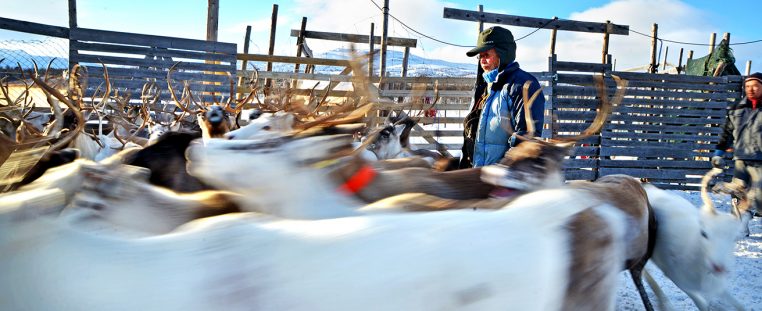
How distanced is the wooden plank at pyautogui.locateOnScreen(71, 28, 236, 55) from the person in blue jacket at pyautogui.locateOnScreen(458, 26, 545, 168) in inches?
315

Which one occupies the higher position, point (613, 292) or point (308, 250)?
point (308, 250)

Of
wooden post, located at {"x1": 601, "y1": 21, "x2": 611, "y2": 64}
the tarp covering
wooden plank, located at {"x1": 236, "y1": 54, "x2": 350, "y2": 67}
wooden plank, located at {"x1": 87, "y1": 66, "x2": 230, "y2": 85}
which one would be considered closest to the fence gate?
wooden post, located at {"x1": 601, "y1": 21, "x2": 611, "y2": 64}

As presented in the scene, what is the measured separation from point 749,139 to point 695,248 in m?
3.03

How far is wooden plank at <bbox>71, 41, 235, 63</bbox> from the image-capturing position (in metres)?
9.79

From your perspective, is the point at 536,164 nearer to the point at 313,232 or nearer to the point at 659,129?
the point at 313,232

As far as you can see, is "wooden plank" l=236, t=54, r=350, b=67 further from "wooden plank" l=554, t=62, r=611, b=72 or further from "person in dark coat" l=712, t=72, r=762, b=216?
"person in dark coat" l=712, t=72, r=762, b=216

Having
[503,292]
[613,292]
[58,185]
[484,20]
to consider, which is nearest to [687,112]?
[484,20]

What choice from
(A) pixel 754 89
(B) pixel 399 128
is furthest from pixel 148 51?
(A) pixel 754 89

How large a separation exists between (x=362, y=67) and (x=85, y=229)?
1257mm

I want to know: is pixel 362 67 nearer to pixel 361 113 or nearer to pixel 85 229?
pixel 361 113

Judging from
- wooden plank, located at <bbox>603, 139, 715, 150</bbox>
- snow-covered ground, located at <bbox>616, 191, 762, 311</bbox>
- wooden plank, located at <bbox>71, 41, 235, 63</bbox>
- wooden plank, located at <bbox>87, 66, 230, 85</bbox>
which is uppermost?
wooden plank, located at <bbox>71, 41, 235, 63</bbox>

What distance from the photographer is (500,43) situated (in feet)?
12.1

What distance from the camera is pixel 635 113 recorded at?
10.1 meters

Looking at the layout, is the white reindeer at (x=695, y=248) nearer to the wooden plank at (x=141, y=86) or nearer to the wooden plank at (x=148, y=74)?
the wooden plank at (x=141, y=86)
